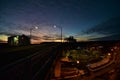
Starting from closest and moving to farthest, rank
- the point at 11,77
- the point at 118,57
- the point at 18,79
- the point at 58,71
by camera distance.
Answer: the point at 11,77 < the point at 18,79 < the point at 58,71 < the point at 118,57

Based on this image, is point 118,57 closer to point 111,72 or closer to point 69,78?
point 111,72

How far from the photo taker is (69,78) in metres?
46.0

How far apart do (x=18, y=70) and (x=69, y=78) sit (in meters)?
39.7

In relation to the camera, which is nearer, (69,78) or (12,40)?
(69,78)

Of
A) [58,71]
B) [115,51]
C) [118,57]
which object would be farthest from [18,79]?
[115,51]

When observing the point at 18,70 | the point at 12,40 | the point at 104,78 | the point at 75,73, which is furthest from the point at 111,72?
the point at 18,70

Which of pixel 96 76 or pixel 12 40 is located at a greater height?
pixel 12 40

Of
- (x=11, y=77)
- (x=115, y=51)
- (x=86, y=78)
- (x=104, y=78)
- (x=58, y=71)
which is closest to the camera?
(x=11, y=77)

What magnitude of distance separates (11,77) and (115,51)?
334 feet

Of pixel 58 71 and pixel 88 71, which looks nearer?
pixel 58 71

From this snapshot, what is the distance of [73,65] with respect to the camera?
6247 cm

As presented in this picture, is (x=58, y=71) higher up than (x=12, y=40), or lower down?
lower down

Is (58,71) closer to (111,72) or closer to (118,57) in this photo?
(111,72)

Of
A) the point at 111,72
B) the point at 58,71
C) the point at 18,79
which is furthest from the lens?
the point at 111,72
